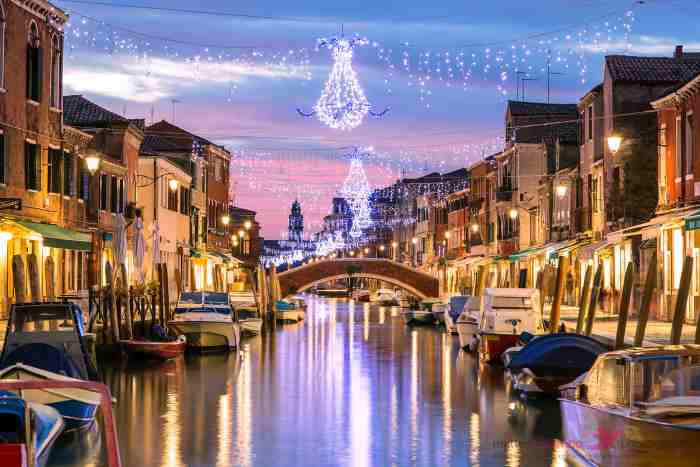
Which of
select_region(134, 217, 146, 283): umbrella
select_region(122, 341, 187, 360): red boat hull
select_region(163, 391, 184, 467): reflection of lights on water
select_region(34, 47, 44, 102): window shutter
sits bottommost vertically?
select_region(163, 391, 184, 467): reflection of lights on water

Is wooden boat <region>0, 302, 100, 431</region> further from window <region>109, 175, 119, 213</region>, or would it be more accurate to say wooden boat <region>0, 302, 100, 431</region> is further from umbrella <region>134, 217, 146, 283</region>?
window <region>109, 175, 119, 213</region>

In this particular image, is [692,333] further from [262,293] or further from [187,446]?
[262,293]

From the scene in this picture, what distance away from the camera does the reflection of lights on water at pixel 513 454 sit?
1891cm

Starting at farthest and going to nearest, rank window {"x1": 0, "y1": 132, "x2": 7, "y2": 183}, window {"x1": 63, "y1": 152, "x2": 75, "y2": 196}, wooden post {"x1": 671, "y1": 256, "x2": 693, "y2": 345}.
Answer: window {"x1": 63, "y1": 152, "x2": 75, "y2": 196}
window {"x1": 0, "y1": 132, "x2": 7, "y2": 183}
wooden post {"x1": 671, "y1": 256, "x2": 693, "y2": 345}

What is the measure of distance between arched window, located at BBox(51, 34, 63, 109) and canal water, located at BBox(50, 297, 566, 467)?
11691 mm

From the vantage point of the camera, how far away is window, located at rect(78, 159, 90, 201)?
175 ft

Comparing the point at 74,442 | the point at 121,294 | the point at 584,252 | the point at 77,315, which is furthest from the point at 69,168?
the point at 74,442


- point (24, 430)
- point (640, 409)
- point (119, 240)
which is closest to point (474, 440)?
point (640, 409)

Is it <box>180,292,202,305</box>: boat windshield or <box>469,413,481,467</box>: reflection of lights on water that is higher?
<box>180,292,202,305</box>: boat windshield

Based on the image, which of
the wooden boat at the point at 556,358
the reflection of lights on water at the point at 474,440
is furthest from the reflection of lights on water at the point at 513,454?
the wooden boat at the point at 556,358

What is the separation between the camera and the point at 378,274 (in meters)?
115

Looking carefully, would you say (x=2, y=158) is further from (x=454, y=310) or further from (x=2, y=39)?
(x=454, y=310)

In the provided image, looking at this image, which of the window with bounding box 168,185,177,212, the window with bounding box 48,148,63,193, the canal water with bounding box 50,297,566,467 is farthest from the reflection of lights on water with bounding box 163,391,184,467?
the window with bounding box 168,185,177,212

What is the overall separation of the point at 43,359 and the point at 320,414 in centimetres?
533
